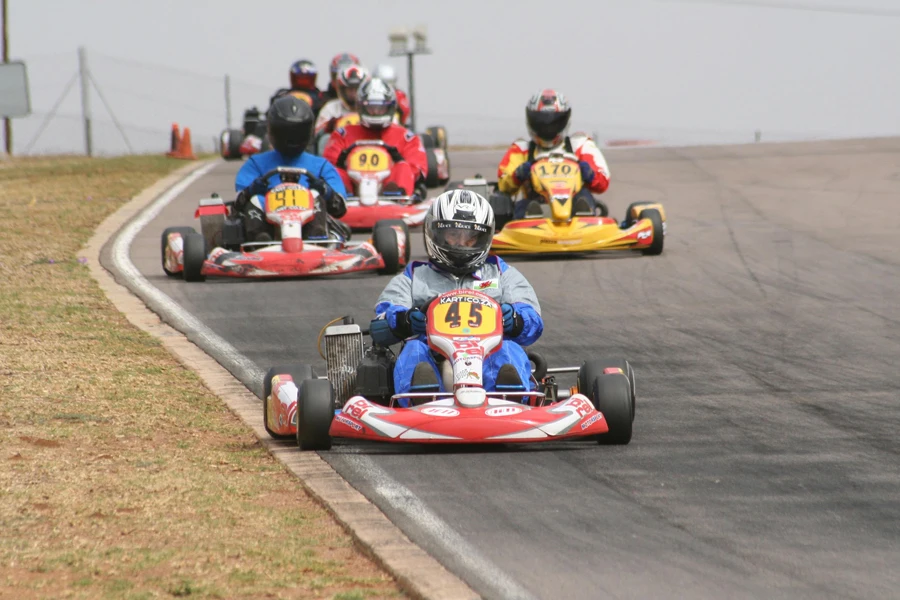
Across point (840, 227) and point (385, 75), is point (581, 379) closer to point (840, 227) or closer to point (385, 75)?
point (840, 227)

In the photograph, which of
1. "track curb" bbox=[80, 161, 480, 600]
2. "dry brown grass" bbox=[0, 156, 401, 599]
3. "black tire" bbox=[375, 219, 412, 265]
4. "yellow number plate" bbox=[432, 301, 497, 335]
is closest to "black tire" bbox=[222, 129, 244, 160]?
"black tire" bbox=[375, 219, 412, 265]

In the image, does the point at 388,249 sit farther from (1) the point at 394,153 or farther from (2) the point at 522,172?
(1) the point at 394,153

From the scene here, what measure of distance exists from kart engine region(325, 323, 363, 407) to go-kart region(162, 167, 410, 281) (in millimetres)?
5530

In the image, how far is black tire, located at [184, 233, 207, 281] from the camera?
13.0 metres

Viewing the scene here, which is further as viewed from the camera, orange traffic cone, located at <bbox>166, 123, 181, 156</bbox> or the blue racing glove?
orange traffic cone, located at <bbox>166, 123, 181, 156</bbox>

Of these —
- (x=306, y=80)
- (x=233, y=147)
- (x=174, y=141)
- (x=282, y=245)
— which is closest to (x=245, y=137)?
(x=233, y=147)

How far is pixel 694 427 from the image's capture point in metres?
7.32

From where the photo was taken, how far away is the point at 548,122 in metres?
15.3

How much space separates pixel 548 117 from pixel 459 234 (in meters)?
A: 7.72

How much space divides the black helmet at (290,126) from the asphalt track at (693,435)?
57.1 inches

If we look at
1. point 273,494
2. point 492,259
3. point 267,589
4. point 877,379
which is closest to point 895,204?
point 877,379

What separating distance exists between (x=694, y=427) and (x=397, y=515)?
7.03 ft

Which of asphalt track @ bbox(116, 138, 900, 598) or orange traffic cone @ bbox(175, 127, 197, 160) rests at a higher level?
orange traffic cone @ bbox(175, 127, 197, 160)

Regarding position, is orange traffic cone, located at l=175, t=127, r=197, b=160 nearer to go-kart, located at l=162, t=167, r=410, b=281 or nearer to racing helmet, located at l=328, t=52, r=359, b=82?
racing helmet, located at l=328, t=52, r=359, b=82
